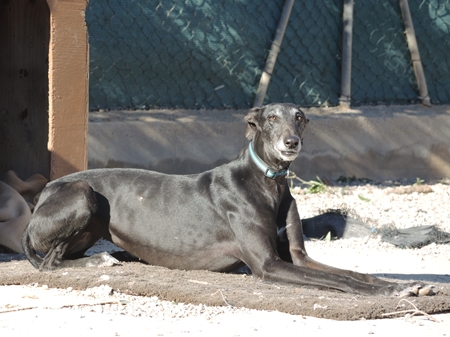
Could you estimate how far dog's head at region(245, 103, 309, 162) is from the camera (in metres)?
4.54

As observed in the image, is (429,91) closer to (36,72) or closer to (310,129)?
(310,129)

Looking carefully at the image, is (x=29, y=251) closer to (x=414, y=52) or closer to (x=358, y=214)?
(x=358, y=214)

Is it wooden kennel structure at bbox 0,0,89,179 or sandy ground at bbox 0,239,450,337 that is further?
wooden kennel structure at bbox 0,0,89,179

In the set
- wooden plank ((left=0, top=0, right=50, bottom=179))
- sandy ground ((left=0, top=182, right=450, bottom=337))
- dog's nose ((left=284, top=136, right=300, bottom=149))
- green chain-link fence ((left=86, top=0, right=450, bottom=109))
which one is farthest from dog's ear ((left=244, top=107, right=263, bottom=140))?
green chain-link fence ((left=86, top=0, right=450, bottom=109))

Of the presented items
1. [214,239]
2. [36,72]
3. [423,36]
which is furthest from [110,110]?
[423,36]

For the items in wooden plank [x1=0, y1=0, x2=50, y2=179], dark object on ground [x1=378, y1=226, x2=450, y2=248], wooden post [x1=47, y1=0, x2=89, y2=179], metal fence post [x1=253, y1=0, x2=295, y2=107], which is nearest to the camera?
wooden post [x1=47, y1=0, x2=89, y2=179]

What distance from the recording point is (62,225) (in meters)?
4.80

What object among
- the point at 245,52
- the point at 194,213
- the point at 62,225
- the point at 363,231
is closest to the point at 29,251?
the point at 62,225

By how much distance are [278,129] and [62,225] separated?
1.45 m

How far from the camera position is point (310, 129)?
27.7ft

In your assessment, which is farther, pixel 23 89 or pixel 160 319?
pixel 23 89

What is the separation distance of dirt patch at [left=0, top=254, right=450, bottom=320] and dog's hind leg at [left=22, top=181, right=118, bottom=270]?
14cm

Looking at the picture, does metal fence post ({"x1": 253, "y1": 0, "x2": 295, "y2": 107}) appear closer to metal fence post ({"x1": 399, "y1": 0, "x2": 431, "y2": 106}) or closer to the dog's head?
metal fence post ({"x1": 399, "y1": 0, "x2": 431, "y2": 106})

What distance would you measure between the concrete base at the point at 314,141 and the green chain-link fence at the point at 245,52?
20 cm
